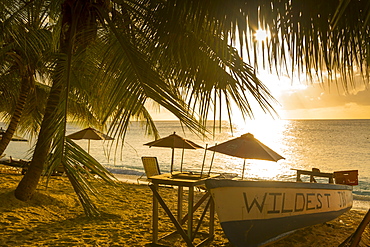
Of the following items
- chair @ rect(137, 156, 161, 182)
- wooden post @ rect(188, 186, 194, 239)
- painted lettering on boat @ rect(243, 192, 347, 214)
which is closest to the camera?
painted lettering on boat @ rect(243, 192, 347, 214)

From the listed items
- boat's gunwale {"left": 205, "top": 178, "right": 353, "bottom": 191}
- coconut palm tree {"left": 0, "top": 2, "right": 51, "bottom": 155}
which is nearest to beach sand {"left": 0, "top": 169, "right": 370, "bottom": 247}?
boat's gunwale {"left": 205, "top": 178, "right": 353, "bottom": 191}

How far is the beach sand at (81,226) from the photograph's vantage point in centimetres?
486

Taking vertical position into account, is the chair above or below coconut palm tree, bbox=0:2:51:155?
below

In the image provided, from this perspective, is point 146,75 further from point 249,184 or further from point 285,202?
point 285,202

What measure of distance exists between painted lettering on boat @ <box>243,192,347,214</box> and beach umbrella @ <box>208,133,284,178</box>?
1051mm

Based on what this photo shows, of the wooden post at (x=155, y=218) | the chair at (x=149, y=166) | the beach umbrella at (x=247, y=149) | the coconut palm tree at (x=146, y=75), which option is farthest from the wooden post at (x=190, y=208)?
the chair at (x=149, y=166)

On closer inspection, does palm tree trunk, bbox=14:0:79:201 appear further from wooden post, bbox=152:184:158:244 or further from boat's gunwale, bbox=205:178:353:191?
boat's gunwale, bbox=205:178:353:191

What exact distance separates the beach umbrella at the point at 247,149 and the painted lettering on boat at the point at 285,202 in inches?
41.4

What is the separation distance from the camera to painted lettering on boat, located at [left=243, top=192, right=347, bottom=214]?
4152 millimetres

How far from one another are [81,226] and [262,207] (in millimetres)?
2943

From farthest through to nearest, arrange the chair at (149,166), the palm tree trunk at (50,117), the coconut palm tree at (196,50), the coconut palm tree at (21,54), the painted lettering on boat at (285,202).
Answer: the chair at (149,166) < the coconut palm tree at (21,54) < the palm tree trunk at (50,117) < the painted lettering on boat at (285,202) < the coconut palm tree at (196,50)

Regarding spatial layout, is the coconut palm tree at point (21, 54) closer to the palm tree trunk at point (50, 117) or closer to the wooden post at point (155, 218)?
the palm tree trunk at point (50, 117)

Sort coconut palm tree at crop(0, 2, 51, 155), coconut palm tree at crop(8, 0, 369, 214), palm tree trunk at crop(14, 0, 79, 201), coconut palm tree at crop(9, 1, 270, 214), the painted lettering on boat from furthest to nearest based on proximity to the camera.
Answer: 1. coconut palm tree at crop(0, 2, 51, 155)
2. palm tree trunk at crop(14, 0, 79, 201)
3. the painted lettering on boat
4. coconut palm tree at crop(9, 1, 270, 214)
5. coconut palm tree at crop(8, 0, 369, 214)

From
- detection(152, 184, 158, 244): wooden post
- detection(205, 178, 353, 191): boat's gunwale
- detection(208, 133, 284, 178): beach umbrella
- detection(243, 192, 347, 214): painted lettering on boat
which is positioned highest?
detection(208, 133, 284, 178): beach umbrella
